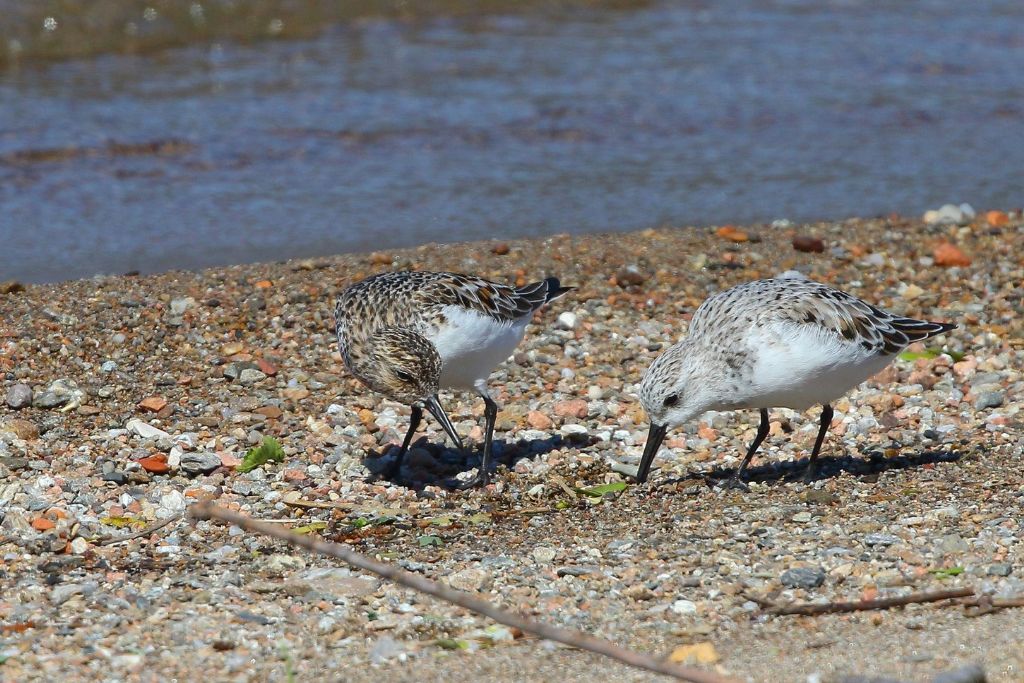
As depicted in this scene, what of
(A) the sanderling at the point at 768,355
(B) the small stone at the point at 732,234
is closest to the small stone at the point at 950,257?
(B) the small stone at the point at 732,234

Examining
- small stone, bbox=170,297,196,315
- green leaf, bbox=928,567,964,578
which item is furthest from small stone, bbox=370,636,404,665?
small stone, bbox=170,297,196,315

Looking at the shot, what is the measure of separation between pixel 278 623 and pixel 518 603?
2.70 ft

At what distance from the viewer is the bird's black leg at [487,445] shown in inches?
239

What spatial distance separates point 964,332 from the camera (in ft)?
24.8

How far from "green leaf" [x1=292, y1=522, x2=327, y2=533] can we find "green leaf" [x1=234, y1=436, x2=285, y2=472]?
65cm

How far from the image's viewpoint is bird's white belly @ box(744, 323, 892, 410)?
5.47 m

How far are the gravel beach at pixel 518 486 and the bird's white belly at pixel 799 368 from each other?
424 mm

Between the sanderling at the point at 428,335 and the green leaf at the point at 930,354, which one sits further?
the green leaf at the point at 930,354

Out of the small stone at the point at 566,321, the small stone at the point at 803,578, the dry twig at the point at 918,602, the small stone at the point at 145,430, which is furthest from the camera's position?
the small stone at the point at 566,321

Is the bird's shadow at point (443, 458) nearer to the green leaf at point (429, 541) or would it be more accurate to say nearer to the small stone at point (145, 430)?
the green leaf at point (429, 541)

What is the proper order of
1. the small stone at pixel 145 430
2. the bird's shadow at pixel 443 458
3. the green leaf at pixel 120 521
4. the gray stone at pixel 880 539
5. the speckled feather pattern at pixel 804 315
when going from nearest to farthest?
the gray stone at pixel 880 539
the green leaf at pixel 120 521
the speckled feather pattern at pixel 804 315
the bird's shadow at pixel 443 458
the small stone at pixel 145 430

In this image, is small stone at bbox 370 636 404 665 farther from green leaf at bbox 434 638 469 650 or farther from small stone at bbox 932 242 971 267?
small stone at bbox 932 242 971 267

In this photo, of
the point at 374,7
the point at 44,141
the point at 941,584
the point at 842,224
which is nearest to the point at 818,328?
the point at 941,584

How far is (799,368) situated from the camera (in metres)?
5.47
